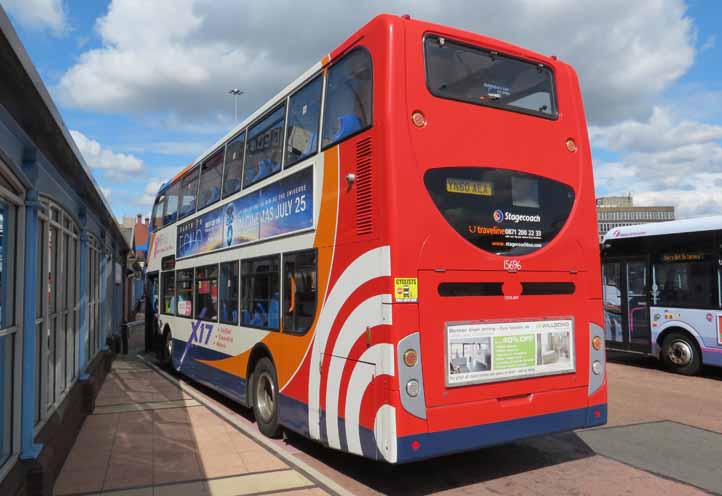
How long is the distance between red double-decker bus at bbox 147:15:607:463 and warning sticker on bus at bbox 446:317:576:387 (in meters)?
0.02

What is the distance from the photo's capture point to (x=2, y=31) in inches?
117

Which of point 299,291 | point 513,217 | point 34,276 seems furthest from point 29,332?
point 513,217

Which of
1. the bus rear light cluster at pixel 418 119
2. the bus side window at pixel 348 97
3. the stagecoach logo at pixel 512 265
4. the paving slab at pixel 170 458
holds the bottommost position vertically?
the paving slab at pixel 170 458

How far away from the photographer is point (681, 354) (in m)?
11.6

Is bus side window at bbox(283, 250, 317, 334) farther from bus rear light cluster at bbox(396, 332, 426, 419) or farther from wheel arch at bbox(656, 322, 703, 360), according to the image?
wheel arch at bbox(656, 322, 703, 360)

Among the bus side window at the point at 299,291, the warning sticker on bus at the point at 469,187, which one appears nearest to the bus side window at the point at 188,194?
the bus side window at the point at 299,291

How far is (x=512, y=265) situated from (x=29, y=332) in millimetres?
4223

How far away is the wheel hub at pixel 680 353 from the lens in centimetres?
1148

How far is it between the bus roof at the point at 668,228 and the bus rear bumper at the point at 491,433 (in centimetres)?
709

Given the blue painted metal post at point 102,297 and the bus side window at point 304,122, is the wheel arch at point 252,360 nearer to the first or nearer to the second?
the bus side window at point 304,122

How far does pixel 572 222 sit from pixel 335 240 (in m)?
2.42

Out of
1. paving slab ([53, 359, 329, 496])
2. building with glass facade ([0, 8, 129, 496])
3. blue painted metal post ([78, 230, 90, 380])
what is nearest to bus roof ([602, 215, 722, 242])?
paving slab ([53, 359, 329, 496])

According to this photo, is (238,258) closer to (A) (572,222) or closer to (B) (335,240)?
(B) (335,240)

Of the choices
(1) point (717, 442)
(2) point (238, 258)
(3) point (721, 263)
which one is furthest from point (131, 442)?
(3) point (721, 263)
